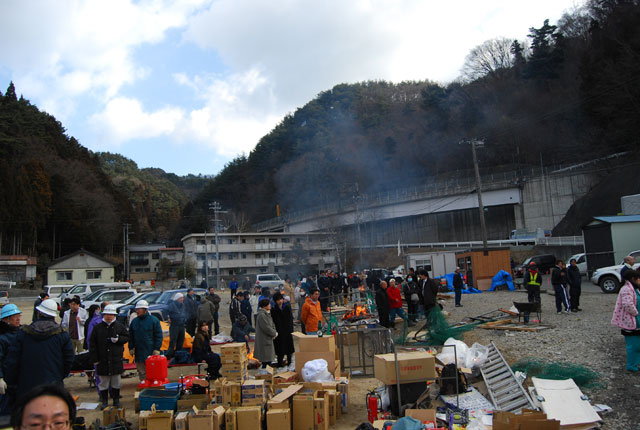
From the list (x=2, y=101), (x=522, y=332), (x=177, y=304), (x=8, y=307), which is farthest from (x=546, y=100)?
(x=2, y=101)

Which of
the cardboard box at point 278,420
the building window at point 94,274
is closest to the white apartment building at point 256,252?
the building window at point 94,274

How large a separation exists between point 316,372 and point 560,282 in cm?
914

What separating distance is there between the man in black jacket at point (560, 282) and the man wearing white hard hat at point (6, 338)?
12715 millimetres

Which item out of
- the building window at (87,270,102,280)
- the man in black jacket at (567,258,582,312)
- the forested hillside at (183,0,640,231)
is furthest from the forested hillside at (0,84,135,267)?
the man in black jacket at (567,258,582,312)

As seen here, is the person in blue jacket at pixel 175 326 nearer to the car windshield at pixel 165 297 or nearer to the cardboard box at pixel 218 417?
the cardboard box at pixel 218 417

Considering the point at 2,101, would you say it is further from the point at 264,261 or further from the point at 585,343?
the point at 585,343

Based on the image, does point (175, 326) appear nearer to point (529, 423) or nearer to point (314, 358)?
point (314, 358)

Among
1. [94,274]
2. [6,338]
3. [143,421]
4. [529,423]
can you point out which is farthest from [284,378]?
[94,274]

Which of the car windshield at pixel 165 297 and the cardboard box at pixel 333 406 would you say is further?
the car windshield at pixel 165 297

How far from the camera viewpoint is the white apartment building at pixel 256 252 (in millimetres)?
62469

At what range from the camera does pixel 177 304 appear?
1016 cm

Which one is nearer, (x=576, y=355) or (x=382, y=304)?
(x=576, y=355)

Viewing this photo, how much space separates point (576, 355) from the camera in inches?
332

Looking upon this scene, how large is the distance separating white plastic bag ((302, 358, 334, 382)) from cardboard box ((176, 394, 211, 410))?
60.9 inches
